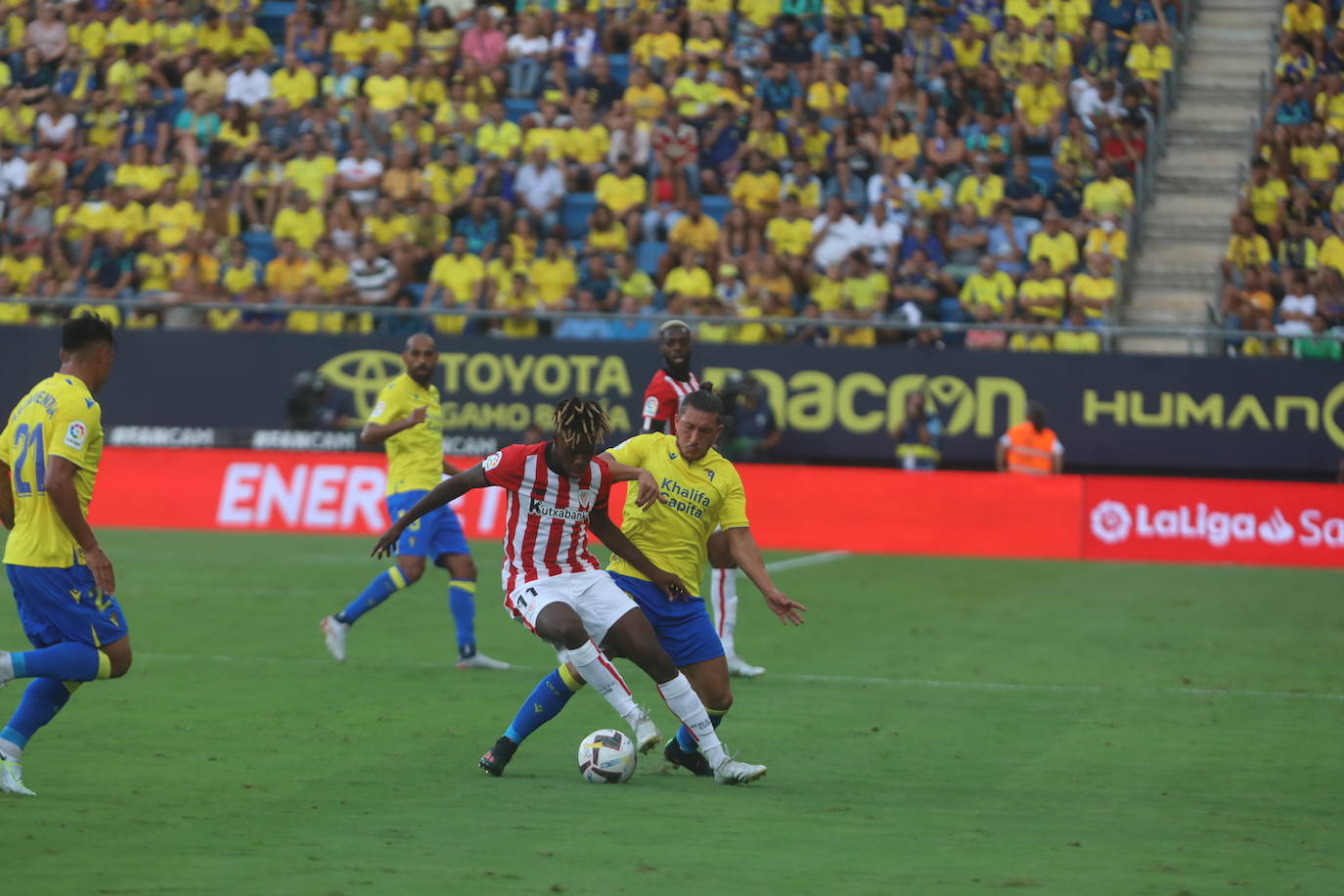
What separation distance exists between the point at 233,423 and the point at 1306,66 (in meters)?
16.0

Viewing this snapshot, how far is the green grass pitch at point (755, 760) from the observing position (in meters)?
7.17

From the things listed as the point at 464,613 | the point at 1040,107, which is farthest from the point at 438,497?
the point at 1040,107

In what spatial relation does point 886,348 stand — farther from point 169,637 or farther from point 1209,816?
point 1209,816

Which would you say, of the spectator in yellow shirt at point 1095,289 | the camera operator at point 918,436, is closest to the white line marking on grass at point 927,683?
the camera operator at point 918,436

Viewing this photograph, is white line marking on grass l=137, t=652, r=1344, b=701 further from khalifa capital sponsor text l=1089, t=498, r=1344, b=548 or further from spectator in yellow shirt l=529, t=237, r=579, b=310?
spectator in yellow shirt l=529, t=237, r=579, b=310

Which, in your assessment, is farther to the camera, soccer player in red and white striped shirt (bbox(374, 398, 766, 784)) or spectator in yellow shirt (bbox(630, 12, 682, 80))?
spectator in yellow shirt (bbox(630, 12, 682, 80))

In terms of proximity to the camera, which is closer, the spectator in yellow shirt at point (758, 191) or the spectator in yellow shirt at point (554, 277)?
the spectator in yellow shirt at point (554, 277)

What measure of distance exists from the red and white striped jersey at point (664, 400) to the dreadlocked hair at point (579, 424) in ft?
14.2

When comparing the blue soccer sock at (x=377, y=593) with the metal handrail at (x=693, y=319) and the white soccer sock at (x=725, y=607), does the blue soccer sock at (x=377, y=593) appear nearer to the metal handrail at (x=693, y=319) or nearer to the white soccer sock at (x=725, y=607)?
the white soccer sock at (x=725, y=607)

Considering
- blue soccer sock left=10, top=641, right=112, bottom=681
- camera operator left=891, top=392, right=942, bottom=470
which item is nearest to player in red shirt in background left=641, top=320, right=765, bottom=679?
blue soccer sock left=10, top=641, right=112, bottom=681

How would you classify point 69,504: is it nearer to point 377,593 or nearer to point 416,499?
point 377,593

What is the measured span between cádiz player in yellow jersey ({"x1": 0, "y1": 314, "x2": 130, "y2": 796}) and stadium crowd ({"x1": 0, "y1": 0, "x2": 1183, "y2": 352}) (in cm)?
1569

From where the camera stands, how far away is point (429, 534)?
1348cm

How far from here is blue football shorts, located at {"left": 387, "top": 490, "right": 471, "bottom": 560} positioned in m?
13.5
